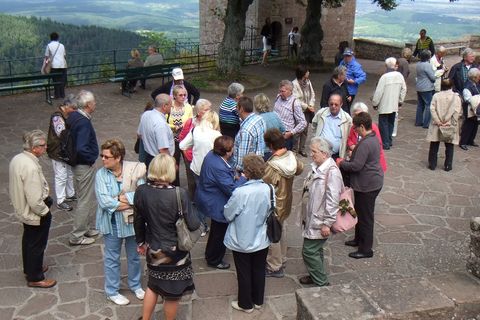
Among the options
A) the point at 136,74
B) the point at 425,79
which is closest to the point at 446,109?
the point at 425,79

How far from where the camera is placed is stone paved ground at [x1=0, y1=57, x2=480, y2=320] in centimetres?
534

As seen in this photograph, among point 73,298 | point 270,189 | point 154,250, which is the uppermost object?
point 270,189

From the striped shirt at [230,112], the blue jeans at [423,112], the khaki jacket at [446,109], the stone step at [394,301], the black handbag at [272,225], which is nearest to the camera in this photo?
the stone step at [394,301]

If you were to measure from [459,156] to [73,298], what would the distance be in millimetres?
7980

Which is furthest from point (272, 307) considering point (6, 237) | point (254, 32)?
point (254, 32)

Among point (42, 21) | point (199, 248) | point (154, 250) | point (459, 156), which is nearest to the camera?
point (154, 250)

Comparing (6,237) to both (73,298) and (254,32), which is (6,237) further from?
(254,32)

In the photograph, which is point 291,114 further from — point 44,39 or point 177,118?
point 44,39

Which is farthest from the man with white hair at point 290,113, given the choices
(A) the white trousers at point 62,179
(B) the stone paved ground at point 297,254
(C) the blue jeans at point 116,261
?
(C) the blue jeans at point 116,261

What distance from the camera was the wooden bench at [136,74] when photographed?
1480cm

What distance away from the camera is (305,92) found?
955 centimetres

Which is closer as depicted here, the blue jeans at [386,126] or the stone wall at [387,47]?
the blue jeans at [386,126]

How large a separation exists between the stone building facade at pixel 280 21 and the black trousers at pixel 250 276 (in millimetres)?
19796

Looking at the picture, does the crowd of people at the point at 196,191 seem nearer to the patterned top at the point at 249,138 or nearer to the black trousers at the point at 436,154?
the patterned top at the point at 249,138
